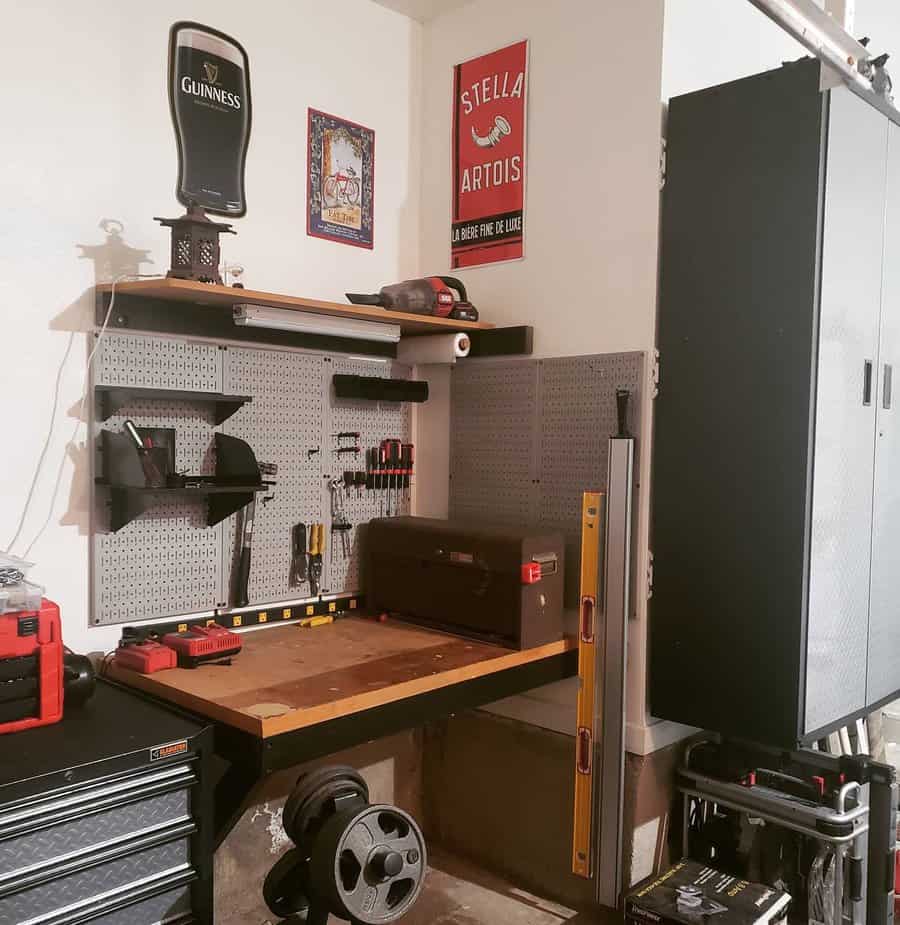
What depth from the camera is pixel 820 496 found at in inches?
89.3

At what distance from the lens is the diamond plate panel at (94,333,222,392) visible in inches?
87.6

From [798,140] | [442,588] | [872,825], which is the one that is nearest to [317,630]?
[442,588]

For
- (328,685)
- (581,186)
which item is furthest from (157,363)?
(581,186)

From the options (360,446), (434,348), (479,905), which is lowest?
(479,905)

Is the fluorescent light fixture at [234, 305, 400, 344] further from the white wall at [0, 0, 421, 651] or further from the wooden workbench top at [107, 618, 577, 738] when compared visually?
the wooden workbench top at [107, 618, 577, 738]

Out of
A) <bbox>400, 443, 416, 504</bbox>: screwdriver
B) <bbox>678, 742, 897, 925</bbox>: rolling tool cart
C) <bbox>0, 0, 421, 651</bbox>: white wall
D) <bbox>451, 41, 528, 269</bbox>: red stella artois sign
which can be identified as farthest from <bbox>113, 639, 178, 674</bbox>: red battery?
<bbox>451, 41, 528, 269</bbox>: red stella artois sign

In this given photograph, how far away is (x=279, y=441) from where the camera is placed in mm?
2643

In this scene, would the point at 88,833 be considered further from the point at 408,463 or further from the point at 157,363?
the point at 408,463

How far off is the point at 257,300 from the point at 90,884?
4.59 ft

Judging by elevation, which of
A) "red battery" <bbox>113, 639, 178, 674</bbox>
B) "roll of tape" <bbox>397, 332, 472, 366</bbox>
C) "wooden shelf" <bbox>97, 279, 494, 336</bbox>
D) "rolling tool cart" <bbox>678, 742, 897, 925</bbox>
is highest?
"wooden shelf" <bbox>97, 279, 494, 336</bbox>

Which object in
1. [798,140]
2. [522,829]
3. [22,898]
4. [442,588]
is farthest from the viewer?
[522,829]

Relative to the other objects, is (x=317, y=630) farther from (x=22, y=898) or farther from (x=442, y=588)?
(x=22, y=898)

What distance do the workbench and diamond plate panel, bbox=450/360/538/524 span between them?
527mm

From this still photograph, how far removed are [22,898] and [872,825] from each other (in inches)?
85.2
